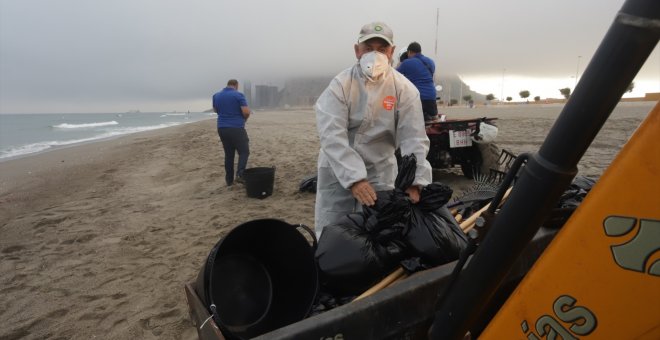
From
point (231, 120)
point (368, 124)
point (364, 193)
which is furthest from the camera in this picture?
point (231, 120)

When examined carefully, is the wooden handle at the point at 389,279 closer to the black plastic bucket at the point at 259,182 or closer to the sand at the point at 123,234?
the sand at the point at 123,234

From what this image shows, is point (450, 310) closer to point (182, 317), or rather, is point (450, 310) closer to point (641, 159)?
point (641, 159)

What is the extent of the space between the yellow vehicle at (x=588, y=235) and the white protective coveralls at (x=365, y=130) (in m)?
1.30

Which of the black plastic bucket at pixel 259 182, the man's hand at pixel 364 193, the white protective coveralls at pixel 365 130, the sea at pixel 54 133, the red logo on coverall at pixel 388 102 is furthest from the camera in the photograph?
the sea at pixel 54 133

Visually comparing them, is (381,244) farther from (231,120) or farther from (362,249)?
(231,120)

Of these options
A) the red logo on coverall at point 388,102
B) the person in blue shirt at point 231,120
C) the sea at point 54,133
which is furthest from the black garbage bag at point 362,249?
the sea at point 54,133

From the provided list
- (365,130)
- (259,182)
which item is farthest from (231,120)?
(365,130)

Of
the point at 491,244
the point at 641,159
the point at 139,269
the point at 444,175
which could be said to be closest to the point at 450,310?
the point at 491,244

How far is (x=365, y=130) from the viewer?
7.74 feet

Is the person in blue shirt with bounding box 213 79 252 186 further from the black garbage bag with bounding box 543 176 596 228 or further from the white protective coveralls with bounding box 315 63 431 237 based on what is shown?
the black garbage bag with bounding box 543 176 596 228

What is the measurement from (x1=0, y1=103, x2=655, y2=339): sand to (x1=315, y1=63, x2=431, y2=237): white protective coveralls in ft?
4.84

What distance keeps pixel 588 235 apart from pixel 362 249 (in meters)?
1.16

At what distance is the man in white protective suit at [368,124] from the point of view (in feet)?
7.22

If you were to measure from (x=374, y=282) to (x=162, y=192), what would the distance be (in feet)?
19.6
